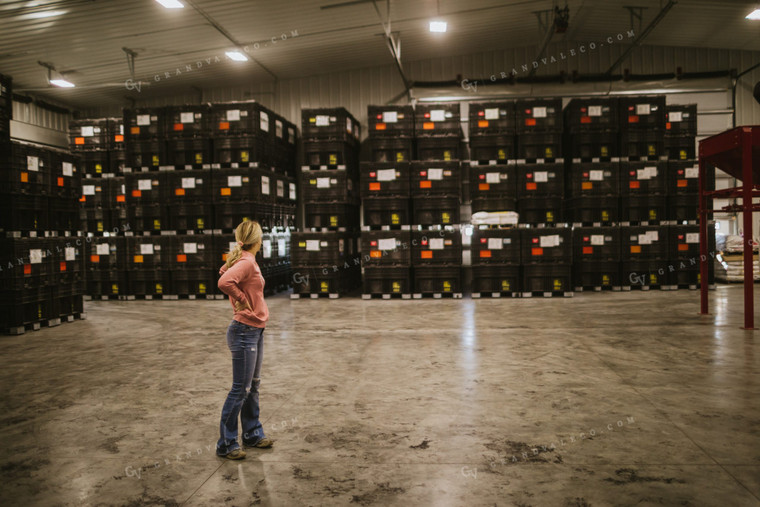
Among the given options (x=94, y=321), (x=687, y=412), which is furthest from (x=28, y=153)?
(x=687, y=412)

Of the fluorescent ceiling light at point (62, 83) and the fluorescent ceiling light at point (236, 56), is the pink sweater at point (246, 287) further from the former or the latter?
the fluorescent ceiling light at point (62, 83)

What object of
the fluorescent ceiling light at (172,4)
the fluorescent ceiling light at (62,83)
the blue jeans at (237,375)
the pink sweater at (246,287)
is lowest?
the blue jeans at (237,375)

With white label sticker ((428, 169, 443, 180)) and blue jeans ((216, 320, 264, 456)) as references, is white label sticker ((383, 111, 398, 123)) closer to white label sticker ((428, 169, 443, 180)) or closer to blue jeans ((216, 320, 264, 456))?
white label sticker ((428, 169, 443, 180))

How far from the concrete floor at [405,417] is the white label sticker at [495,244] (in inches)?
141

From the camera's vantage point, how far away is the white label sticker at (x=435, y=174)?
1127 cm

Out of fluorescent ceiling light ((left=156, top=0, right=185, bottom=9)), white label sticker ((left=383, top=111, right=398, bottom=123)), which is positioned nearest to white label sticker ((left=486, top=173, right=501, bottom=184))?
white label sticker ((left=383, top=111, right=398, bottom=123))

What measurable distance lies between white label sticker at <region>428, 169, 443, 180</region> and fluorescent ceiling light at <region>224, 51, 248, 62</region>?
19.5 feet

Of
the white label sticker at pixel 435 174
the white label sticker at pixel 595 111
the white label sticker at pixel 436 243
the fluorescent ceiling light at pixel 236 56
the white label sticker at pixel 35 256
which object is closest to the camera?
the white label sticker at pixel 35 256

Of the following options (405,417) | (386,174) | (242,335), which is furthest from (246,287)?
(386,174)

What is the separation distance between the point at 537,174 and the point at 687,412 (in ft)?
26.5

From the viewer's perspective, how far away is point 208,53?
13.0 m

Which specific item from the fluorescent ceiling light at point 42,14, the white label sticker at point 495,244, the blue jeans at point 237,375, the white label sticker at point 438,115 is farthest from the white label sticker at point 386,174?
the blue jeans at point 237,375

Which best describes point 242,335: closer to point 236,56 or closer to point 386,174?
point 386,174

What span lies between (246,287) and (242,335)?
0.31 meters
